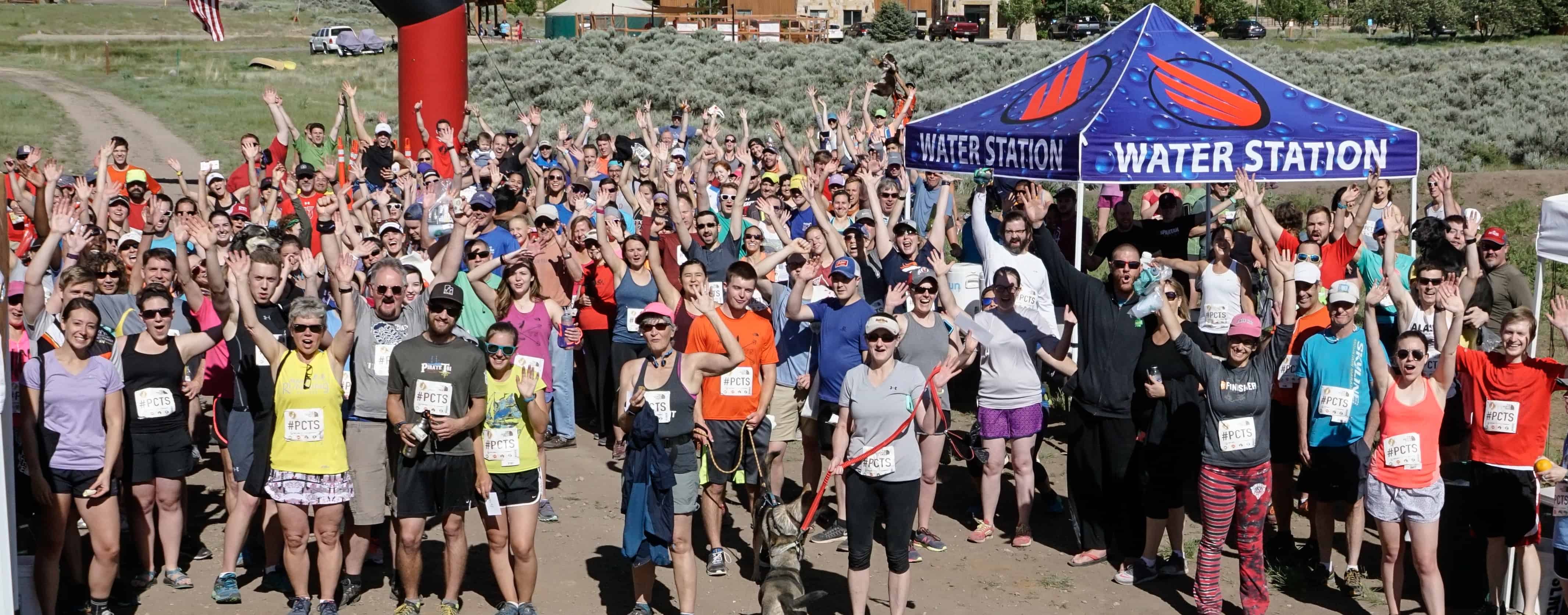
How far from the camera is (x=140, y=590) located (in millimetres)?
7195

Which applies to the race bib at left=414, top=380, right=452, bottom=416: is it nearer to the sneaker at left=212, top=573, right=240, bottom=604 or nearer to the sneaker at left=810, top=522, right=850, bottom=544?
the sneaker at left=212, top=573, right=240, bottom=604

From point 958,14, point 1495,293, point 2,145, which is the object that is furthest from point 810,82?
point 958,14

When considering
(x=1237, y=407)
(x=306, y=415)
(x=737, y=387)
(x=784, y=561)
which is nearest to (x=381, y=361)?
(x=306, y=415)

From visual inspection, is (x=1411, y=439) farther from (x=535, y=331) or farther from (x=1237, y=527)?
(x=535, y=331)

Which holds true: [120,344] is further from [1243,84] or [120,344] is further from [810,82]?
[810,82]

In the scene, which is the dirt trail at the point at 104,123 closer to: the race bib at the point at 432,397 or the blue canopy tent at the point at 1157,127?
the blue canopy tent at the point at 1157,127

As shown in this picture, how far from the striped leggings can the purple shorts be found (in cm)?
119

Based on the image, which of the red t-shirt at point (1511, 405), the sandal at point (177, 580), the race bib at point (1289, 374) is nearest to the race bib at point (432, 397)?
the sandal at point (177, 580)

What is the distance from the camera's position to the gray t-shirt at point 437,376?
250 inches

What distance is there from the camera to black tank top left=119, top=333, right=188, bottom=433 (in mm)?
6715

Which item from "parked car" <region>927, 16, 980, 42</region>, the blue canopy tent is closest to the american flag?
the blue canopy tent

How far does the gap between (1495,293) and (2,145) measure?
2616 cm

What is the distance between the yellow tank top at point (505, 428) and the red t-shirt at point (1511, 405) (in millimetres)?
4486

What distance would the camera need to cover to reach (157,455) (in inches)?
270
